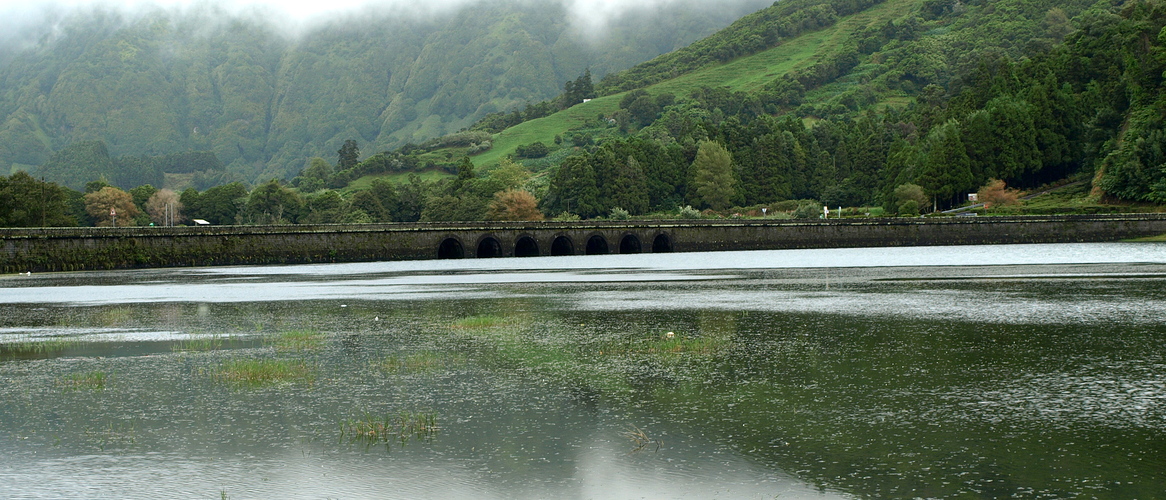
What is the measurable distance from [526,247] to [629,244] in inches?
613

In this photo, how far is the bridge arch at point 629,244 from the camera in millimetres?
140125

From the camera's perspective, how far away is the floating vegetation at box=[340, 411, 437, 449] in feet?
59.6

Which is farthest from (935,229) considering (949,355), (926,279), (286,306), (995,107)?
(949,355)

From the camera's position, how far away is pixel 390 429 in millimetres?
18969

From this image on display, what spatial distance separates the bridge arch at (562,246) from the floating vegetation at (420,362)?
106 m

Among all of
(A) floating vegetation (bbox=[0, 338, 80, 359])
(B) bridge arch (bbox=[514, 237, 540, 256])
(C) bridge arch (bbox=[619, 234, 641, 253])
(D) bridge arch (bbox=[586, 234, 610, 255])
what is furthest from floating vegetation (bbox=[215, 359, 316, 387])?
(C) bridge arch (bbox=[619, 234, 641, 253])

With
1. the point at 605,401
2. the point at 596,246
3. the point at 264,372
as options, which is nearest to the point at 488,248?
the point at 596,246

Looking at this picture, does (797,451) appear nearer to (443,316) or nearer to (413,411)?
(413,411)

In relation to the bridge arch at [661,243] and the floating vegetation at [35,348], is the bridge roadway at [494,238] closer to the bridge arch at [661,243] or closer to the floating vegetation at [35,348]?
the bridge arch at [661,243]

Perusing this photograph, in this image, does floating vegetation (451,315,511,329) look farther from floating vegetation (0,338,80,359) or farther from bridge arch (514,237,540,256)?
bridge arch (514,237,540,256)

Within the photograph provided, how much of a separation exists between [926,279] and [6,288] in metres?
60.0

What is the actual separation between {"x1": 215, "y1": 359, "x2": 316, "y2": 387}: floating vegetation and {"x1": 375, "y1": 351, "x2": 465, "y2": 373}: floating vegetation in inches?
75.9

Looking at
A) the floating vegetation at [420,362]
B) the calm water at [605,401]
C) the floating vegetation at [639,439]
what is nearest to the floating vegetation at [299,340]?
the calm water at [605,401]

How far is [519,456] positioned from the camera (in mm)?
16766
